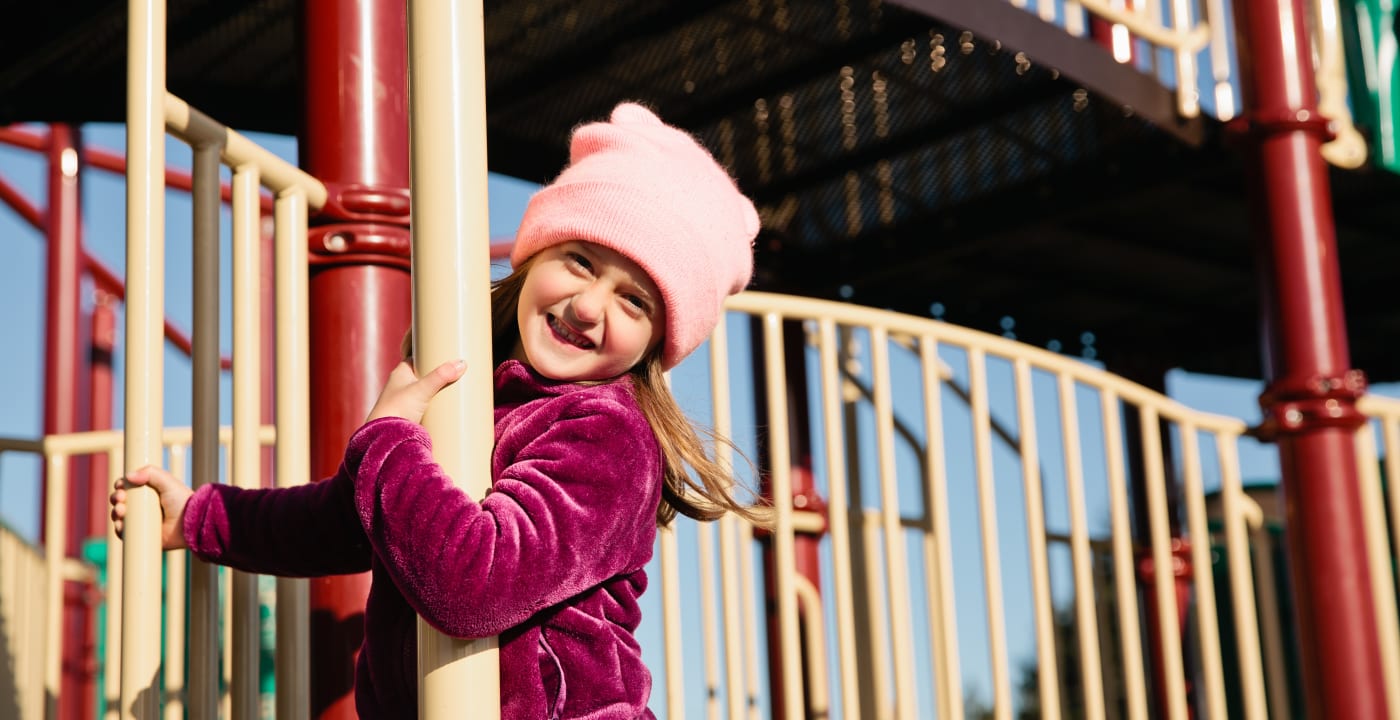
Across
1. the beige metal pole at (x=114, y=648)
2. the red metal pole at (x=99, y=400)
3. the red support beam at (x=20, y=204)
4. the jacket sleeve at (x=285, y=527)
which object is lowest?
the beige metal pole at (x=114, y=648)

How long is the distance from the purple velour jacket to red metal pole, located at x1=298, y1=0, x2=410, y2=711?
0.36 metres

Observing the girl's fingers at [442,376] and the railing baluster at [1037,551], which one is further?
the railing baluster at [1037,551]

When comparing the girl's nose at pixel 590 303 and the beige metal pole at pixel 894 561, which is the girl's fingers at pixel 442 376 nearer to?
the girl's nose at pixel 590 303

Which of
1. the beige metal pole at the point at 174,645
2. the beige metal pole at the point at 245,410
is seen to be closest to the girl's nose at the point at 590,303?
the beige metal pole at the point at 245,410

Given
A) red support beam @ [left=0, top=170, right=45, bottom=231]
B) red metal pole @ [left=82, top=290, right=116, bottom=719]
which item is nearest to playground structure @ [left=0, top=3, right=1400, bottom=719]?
red metal pole @ [left=82, top=290, right=116, bottom=719]

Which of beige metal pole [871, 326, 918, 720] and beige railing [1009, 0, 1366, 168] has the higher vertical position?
beige railing [1009, 0, 1366, 168]

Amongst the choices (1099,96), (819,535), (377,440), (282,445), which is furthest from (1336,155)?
(377,440)

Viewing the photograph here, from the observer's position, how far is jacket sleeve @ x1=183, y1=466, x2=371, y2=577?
6.00ft

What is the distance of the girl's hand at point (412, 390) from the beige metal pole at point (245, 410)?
0.49m

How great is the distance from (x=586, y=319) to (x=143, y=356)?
0.46 meters

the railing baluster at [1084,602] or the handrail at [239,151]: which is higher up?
the handrail at [239,151]

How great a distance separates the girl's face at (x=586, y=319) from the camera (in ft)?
5.79

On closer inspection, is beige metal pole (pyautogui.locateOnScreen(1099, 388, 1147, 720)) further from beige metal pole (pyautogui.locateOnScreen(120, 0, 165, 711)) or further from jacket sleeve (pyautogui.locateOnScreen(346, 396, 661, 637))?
beige metal pole (pyautogui.locateOnScreen(120, 0, 165, 711))

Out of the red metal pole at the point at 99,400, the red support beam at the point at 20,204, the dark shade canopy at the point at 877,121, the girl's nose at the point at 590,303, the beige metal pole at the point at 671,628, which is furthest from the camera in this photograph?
the red support beam at the point at 20,204
